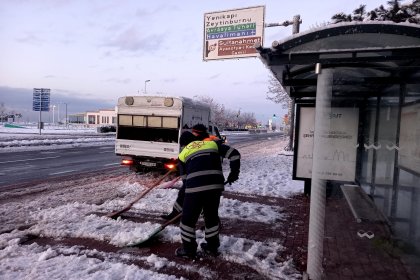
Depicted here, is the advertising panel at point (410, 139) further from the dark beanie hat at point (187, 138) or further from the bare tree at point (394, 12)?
the bare tree at point (394, 12)

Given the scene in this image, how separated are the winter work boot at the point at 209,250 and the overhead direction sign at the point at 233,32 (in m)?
12.5

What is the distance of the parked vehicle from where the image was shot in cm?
1173

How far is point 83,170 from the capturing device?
45.6ft

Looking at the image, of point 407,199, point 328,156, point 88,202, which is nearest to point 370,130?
point 328,156

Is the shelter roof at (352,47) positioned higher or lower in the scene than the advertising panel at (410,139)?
higher

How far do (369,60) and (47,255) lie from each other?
461 cm

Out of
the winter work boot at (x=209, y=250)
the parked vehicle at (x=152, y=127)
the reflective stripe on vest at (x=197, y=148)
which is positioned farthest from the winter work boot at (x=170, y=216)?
the parked vehicle at (x=152, y=127)

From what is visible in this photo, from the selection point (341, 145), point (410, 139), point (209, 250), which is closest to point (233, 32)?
point (341, 145)

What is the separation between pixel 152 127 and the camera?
11984 mm

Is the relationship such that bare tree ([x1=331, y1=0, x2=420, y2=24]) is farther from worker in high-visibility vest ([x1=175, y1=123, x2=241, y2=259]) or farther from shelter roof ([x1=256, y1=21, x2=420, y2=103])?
worker in high-visibility vest ([x1=175, y1=123, x2=241, y2=259])

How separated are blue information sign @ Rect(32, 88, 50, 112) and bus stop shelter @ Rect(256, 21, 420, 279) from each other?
130 ft

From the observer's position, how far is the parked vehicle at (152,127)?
11.7 meters

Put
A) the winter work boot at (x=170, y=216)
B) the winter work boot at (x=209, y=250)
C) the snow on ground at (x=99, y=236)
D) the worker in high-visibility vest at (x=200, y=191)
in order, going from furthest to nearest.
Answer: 1. the winter work boot at (x=170, y=216)
2. the winter work boot at (x=209, y=250)
3. the worker in high-visibility vest at (x=200, y=191)
4. the snow on ground at (x=99, y=236)

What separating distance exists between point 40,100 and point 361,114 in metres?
40.4
